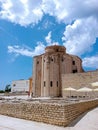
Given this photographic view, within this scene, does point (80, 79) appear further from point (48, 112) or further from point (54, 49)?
point (48, 112)

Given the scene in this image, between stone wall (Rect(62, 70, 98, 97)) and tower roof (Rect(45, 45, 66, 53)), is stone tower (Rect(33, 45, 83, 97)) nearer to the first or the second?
tower roof (Rect(45, 45, 66, 53))

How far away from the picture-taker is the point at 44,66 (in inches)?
1583

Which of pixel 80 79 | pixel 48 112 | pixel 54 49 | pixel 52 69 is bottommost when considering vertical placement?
pixel 48 112

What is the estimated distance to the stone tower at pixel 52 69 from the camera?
127 ft

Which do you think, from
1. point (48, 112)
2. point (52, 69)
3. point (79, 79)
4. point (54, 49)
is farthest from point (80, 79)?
point (48, 112)

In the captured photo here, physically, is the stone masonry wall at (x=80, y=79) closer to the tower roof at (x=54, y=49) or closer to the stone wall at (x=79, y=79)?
the stone wall at (x=79, y=79)

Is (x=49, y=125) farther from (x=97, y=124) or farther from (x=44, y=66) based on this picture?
(x=44, y=66)

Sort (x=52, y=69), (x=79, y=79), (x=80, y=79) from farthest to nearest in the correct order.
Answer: (x=52, y=69) → (x=79, y=79) → (x=80, y=79)

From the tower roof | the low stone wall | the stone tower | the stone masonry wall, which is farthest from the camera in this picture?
the tower roof

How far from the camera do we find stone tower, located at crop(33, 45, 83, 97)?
3856cm

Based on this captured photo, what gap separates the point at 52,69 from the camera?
3906 cm

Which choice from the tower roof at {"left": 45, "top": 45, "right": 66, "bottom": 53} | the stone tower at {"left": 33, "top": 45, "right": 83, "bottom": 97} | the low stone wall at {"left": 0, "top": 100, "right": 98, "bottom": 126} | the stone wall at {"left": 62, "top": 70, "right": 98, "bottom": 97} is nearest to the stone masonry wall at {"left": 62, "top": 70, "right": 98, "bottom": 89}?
the stone wall at {"left": 62, "top": 70, "right": 98, "bottom": 97}

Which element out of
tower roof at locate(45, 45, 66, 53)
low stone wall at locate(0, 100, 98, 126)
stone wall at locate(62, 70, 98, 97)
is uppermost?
tower roof at locate(45, 45, 66, 53)

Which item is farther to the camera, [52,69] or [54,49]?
[54,49]
